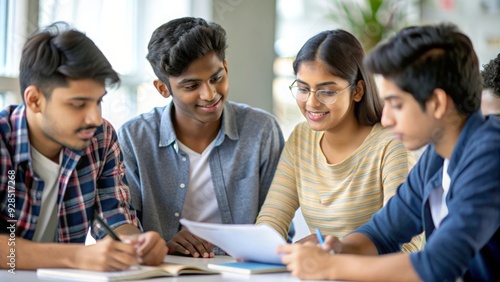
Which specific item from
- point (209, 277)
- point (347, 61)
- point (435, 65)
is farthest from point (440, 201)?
point (347, 61)

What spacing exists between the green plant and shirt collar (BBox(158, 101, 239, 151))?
3.17 m

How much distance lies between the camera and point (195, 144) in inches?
99.1

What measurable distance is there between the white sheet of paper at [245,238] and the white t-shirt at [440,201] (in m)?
0.36

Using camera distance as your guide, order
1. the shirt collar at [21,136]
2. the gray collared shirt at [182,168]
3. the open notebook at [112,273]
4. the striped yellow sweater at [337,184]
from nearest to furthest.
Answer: the open notebook at [112,273] < the shirt collar at [21,136] < the striped yellow sweater at [337,184] < the gray collared shirt at [182,168]

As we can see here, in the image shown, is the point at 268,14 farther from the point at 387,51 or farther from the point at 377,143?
the point at 387,51

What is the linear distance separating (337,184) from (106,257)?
895 millimetres

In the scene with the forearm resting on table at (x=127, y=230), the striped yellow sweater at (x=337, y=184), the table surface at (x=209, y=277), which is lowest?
the table surface at (x=209, y=277)

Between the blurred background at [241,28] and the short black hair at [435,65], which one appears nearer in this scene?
the short black hair at [435,65]

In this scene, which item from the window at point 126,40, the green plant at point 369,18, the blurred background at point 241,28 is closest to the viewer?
the blurred background at point 241,28

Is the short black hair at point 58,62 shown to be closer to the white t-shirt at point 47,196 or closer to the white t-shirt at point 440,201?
the white t-shirt at point 47,196

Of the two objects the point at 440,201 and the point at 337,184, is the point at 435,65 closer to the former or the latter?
the point at 440,201

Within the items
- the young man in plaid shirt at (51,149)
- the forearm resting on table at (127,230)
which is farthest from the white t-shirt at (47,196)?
the forearm resting on table at (127,230)

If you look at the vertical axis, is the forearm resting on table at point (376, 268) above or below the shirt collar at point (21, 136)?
below

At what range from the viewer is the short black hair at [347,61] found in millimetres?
2219
